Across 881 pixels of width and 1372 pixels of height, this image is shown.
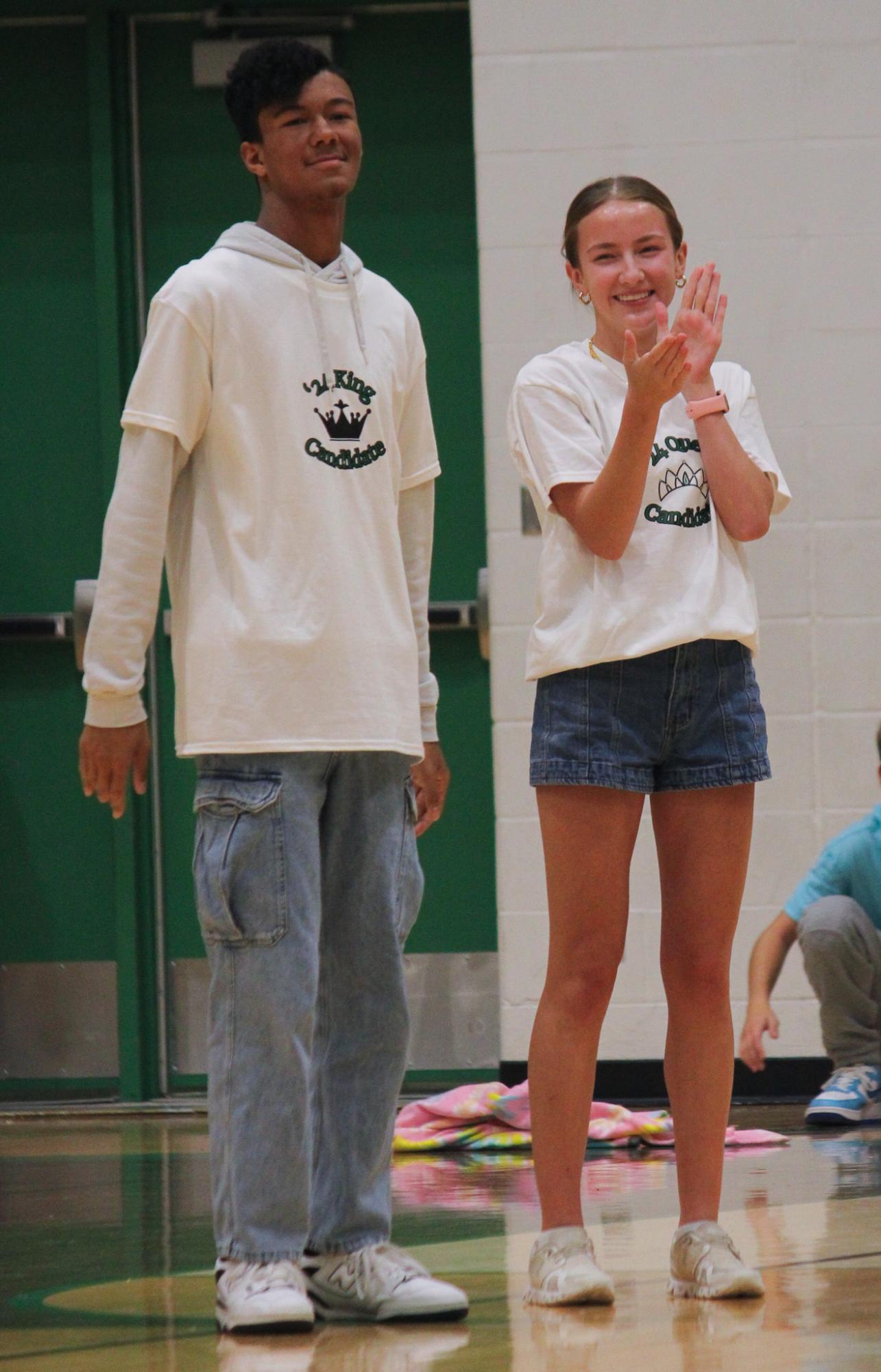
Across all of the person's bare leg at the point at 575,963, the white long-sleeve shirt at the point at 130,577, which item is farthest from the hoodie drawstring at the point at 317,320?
the person's bare leg at the point at 575,963

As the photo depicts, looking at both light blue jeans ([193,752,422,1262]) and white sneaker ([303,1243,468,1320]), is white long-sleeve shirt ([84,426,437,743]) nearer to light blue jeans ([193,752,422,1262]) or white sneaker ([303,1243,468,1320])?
light blue jeans ([193,752,422,1262])

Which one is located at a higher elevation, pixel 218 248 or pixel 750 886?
pixel 218 248

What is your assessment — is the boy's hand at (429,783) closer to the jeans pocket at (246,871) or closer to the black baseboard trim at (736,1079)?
the jeans pocket at (246,871)

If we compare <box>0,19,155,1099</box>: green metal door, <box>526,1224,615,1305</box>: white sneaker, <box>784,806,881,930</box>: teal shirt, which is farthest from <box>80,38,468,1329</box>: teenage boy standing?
<box>0,19,155,1099</box>: green metal door

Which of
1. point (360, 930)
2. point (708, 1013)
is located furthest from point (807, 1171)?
point (360, 930)

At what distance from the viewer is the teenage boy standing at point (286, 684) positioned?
84.9 inches

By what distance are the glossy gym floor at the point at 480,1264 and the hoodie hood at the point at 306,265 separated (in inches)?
44.6

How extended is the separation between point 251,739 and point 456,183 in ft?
9.50

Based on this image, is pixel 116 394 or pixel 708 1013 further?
pixel 116 394

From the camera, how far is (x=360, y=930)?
227 centimetres

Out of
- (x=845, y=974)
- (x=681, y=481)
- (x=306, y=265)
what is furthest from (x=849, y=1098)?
(x=306, y=265)

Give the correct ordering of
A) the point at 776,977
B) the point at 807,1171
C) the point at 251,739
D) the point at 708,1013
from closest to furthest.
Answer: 1. the point at 251,739
2. the point at 708,1013
3. the point at 807,1171
4. the point at 776,977

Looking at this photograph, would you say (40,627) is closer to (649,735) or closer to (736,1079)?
(736,1079)

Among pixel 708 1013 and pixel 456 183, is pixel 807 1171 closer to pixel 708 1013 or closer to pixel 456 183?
pixel 708 1013
